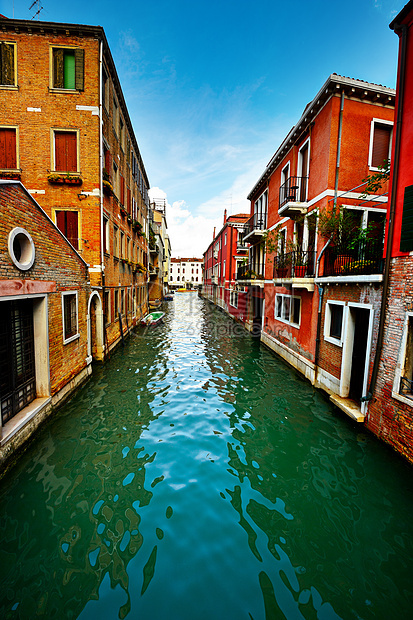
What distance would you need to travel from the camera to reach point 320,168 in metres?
9.38

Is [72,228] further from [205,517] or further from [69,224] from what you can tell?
[205,517]

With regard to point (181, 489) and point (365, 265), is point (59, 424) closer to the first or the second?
point (181, 489)

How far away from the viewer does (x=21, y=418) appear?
5.51m

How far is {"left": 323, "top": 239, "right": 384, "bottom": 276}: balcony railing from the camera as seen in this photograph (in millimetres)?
6641

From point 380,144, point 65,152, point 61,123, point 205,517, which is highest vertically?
point 61,123

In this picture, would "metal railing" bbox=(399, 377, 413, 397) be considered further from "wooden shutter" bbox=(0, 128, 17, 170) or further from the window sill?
"wooden shutter" bbox=(0, 128, 17, 170)

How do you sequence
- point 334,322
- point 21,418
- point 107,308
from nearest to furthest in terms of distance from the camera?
1. point 21,418
2. point 334,322
3. point 107,308

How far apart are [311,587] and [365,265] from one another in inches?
252

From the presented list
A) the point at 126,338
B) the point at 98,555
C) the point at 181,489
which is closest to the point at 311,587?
the point at 181,489

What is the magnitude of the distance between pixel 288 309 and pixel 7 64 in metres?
15.2

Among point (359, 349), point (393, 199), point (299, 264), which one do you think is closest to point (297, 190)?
point (299, 264)

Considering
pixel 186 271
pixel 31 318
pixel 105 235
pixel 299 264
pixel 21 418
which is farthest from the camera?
pixel 186 271

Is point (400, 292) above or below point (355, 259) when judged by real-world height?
below

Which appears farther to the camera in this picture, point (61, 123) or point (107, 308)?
point (107, 308)
